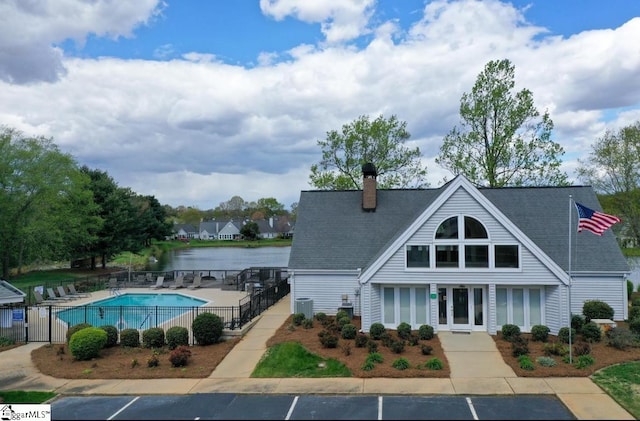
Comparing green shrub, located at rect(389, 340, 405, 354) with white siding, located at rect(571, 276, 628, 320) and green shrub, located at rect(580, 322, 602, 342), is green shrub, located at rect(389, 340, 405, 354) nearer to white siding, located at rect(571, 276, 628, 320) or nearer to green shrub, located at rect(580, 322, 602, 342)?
green shrub, located at rect(580, 322, 602, 342)

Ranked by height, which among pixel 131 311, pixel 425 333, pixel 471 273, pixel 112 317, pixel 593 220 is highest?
pixel 593 220

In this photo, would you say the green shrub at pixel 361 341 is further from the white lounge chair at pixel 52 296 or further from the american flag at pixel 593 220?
the white lounge chair at pixel 52 296

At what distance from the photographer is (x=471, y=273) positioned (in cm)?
1975

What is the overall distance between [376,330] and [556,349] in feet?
20.4

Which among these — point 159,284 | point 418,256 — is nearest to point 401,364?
point 418,256

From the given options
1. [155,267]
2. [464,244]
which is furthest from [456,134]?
[155,267]

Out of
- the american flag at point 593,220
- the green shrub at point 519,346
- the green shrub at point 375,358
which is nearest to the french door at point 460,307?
the green shrub at point 519,346

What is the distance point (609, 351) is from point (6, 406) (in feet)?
59.6

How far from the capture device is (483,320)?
20031mm

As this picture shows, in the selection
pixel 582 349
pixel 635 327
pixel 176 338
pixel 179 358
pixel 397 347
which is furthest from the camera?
pixel 635 327

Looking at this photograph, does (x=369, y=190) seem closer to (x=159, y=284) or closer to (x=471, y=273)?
(x=471, y=273)

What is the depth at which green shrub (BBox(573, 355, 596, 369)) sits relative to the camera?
48.6 ft

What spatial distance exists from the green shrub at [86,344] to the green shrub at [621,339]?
17822 mm

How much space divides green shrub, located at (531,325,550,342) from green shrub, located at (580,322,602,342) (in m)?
1.29
